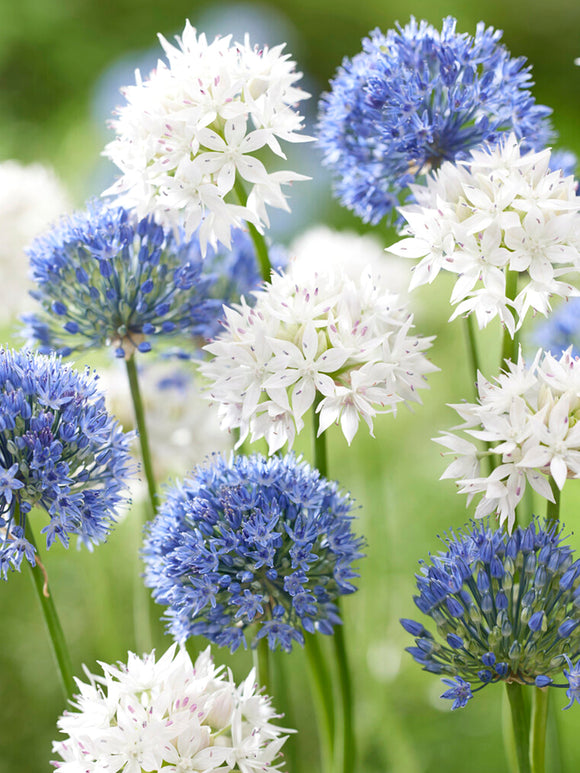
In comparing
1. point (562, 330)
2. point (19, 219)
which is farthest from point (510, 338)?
point (19, 219)

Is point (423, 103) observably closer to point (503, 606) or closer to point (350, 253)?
point (503, 606)

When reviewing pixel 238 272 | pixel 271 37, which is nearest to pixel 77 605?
pixel 238 272

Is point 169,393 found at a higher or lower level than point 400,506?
lower

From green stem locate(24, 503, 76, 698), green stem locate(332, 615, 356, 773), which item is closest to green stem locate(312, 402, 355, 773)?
green stem locate(332, 615, 356, 773)

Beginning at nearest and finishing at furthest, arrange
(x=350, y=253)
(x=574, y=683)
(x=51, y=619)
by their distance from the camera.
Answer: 1. (x=574, y=683)
2. (x=51, y=619)
3. (x=350, y=253)

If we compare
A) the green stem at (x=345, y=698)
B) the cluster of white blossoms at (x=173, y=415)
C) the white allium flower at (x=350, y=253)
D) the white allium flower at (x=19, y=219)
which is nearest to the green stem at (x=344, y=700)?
the green stem at (x=345, y=698)

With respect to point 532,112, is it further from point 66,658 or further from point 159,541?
point 66,658

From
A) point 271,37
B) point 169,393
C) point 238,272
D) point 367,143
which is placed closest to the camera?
point 367,143
